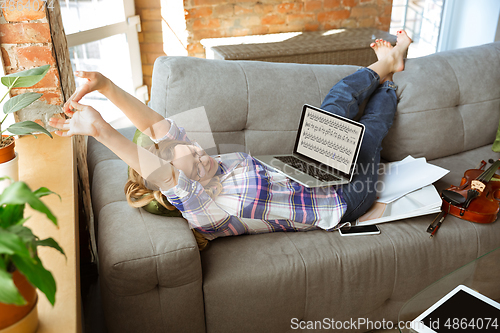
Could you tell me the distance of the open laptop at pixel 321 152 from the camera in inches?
56.2

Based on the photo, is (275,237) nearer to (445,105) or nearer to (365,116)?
(365,116)

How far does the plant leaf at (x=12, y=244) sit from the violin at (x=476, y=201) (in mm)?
1405

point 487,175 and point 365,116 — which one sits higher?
point 365,116

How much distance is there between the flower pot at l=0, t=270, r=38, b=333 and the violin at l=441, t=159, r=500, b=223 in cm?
138

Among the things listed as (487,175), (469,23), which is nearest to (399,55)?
(487,175)

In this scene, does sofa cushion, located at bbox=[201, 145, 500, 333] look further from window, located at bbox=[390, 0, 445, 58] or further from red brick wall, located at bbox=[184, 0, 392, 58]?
window, located at bbox=[390, 0, 445, 58]

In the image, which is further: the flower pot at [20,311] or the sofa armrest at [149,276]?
the sofa armrest at [149,276]

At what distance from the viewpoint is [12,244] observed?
19.2 inches

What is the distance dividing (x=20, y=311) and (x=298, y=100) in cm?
130


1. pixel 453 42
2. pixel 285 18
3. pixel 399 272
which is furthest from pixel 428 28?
pixel 399 272

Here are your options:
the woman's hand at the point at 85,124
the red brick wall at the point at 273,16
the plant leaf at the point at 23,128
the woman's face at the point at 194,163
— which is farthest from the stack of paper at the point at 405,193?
the red brick wall at the point at 273,16

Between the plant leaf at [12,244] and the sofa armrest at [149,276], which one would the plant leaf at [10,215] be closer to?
the plant leaf at [12,244]

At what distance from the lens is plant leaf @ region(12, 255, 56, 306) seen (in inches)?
20.2
